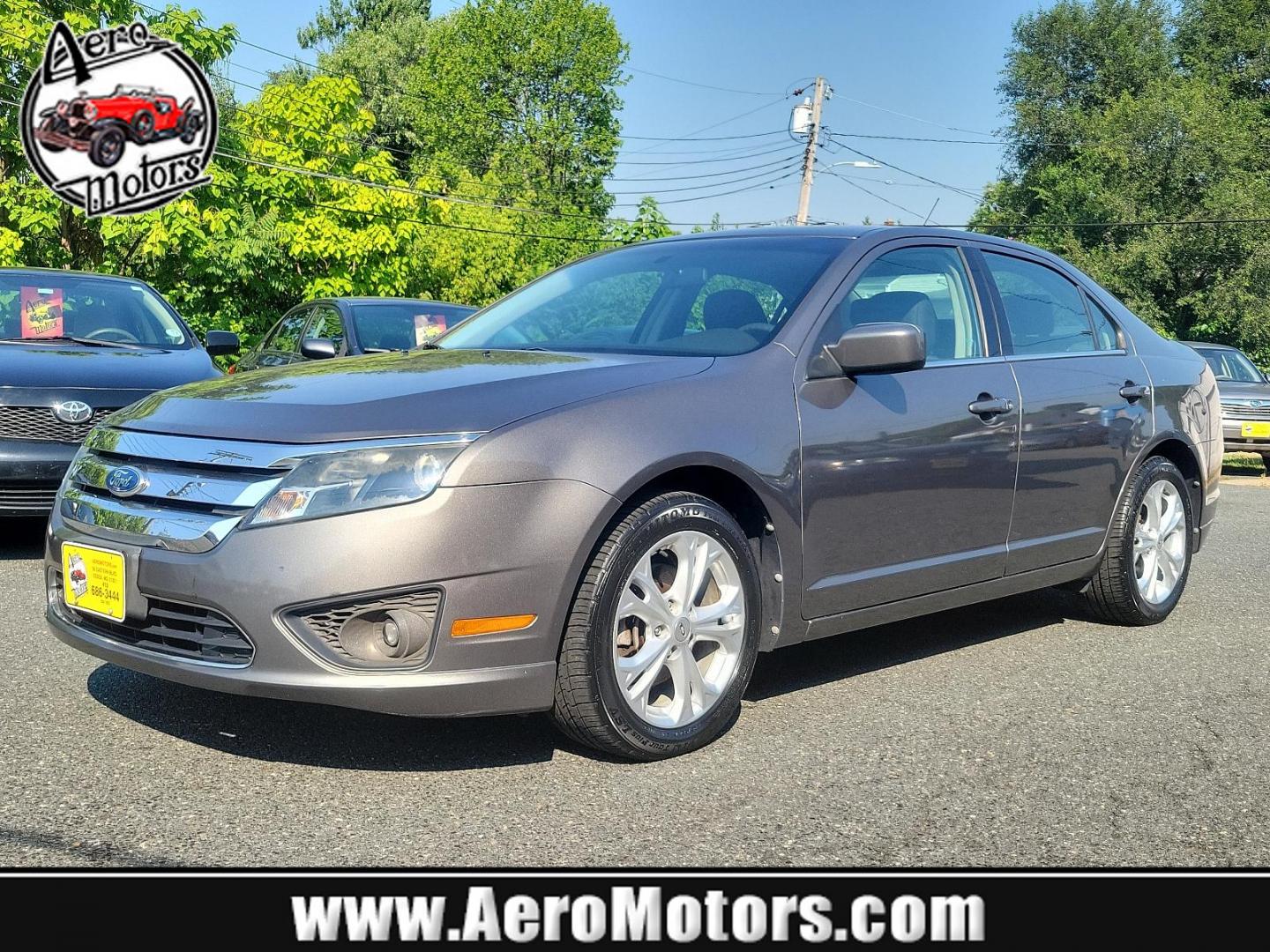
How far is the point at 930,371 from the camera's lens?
4.79 m

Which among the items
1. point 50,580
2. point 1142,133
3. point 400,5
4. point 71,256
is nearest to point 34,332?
point 50,580

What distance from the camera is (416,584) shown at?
3428mm

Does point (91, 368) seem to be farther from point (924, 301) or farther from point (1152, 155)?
point (1152, 155)

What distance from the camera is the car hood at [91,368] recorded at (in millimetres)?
7180

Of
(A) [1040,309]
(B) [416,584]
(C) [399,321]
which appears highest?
(A) [1040,309]

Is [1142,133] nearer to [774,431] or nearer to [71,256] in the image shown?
[71,256]

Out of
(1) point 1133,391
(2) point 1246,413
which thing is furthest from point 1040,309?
(2) point 1246,413

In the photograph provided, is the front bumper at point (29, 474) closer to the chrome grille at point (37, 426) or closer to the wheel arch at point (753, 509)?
the chrome grille at point (37, 426)

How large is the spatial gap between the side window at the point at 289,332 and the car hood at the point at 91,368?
3.63 meters

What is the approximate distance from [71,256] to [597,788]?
22896mm

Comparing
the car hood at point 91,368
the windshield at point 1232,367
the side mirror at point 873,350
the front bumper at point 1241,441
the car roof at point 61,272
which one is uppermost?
the side mirror at point 873,350

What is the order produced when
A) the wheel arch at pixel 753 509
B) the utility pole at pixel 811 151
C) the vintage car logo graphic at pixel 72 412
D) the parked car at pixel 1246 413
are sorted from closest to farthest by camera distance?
the wheel arch at pixel 753 509
the vintage car logo graphic at pixel 72 412
the parked car at pixel 1246 413
the utility pole at pixel 811 151

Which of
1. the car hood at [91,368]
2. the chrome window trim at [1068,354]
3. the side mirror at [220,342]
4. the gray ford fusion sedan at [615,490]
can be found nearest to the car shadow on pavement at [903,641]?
the gray ford fusion sedan at [615,490]

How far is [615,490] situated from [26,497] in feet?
14.5
